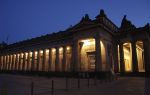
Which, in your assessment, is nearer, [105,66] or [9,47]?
[105,66]

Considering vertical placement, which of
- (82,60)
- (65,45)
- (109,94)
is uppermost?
(65,45)

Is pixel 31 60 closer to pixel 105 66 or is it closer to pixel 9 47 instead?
pixel 9 47

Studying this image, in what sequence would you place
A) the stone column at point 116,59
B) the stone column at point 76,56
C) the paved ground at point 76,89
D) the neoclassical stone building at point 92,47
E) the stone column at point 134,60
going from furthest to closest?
the stone column at point 116,59 < the stone column at point 76,56 < the stone column at point 134,60 < the neoclassical stone building at point 92,47 < the paved ground at point 76,89

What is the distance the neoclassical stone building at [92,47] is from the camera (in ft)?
109

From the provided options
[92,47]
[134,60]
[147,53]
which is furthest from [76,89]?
[147,53]

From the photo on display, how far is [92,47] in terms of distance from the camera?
36.2m

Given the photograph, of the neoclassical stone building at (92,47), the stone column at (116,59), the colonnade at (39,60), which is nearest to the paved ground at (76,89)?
the neoclassical stone building at (92,47)

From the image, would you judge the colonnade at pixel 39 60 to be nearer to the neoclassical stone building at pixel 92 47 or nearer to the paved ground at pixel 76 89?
the neoclassical stone building at pixel 92 47

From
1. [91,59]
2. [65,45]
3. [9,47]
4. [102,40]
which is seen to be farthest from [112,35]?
[9,47]

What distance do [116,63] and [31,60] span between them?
92.4 feet

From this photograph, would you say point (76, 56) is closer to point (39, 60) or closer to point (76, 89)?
point (39, 60)

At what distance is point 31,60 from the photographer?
50.6 m

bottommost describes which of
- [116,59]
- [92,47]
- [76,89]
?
[76,89]

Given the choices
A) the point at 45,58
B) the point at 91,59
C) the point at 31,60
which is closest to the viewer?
the point at 91,59
